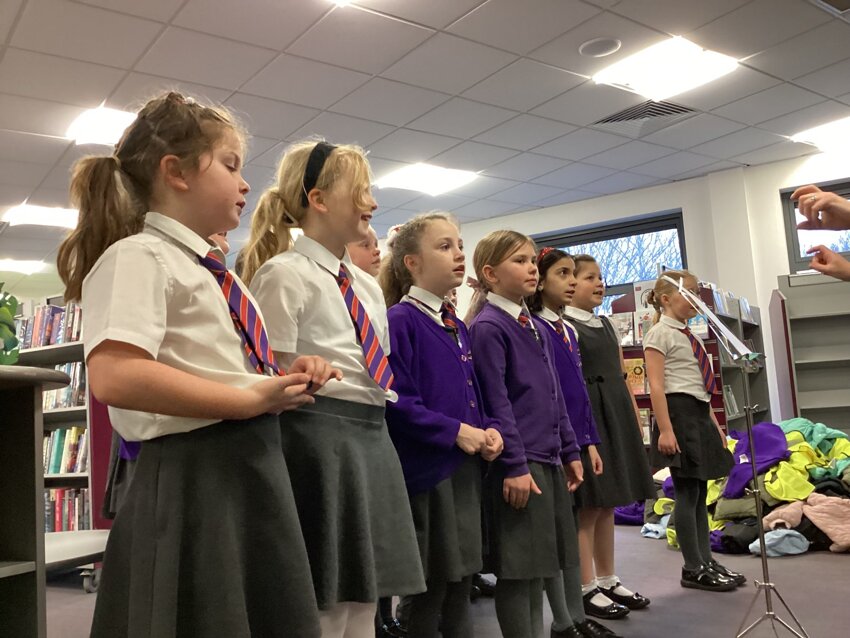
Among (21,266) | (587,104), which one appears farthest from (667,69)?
(21,266)

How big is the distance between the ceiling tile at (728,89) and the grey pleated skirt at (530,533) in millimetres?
4131

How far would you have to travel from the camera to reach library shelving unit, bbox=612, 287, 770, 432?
4.91 meters

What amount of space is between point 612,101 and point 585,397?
11.9ft

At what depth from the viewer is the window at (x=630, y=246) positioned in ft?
25.6

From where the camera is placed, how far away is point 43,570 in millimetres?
1241

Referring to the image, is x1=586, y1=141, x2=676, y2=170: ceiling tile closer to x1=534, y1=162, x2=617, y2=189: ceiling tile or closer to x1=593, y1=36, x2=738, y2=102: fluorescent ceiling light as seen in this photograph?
x1=534, y1=162, x2=617, y2=189: ceiling tile

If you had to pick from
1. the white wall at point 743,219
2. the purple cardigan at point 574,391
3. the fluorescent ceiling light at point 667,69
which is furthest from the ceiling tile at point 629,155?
the purple cardigan at point 574,391

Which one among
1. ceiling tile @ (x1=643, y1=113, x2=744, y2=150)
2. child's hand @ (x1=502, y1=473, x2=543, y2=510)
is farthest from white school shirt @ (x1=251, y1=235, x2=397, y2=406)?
ceiling tile @ (x1=643, y1=113, x2=744, y2=150)

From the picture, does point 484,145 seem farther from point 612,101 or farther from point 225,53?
point 225,53

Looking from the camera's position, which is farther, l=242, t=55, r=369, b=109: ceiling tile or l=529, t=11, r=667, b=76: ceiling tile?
l=242, t=55, r=369, b=109: ceiling tile

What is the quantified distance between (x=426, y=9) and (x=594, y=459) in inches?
104

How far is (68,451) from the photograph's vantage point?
398 centimetres

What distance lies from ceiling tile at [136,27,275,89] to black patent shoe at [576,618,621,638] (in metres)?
3.47

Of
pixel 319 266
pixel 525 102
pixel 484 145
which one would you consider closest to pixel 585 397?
pixel 319 266
